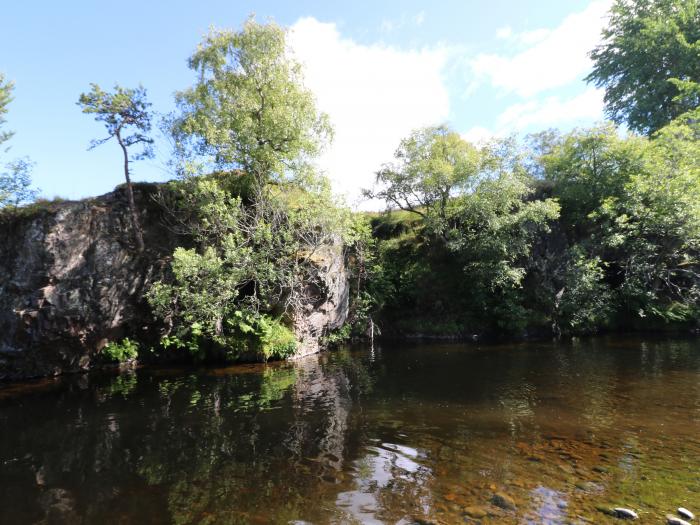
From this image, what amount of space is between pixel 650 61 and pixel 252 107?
36016 mm

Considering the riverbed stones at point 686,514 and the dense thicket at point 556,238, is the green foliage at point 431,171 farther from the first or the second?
the riverbed stones at point 686,514

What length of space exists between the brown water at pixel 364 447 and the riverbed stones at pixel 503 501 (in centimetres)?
4

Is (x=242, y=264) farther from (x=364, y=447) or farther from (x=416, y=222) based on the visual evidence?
(x=416, y=222)

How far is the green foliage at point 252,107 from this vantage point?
63.4 feet

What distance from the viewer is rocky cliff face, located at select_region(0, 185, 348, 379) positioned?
17.5m

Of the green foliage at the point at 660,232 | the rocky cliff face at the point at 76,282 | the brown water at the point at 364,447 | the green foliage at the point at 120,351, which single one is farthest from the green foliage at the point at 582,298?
the green foliage at the point at 120,351

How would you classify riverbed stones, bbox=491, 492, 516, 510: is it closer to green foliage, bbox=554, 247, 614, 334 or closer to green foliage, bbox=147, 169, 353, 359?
green foliage, bbox=147, 169, 353, 359

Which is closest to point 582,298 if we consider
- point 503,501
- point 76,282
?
point 503,501

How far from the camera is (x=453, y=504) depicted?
575 centimetres

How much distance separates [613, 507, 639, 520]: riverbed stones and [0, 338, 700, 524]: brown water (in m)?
0.10

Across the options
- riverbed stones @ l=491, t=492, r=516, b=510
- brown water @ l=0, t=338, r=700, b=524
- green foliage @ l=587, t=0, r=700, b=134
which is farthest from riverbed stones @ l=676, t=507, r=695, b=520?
green foliage @ l=587, t=0, r=700, b=134

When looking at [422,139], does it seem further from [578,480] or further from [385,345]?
[578,480]

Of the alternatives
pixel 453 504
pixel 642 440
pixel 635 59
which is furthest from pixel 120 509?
pixel 635 59

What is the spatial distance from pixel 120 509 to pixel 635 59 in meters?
46.5
